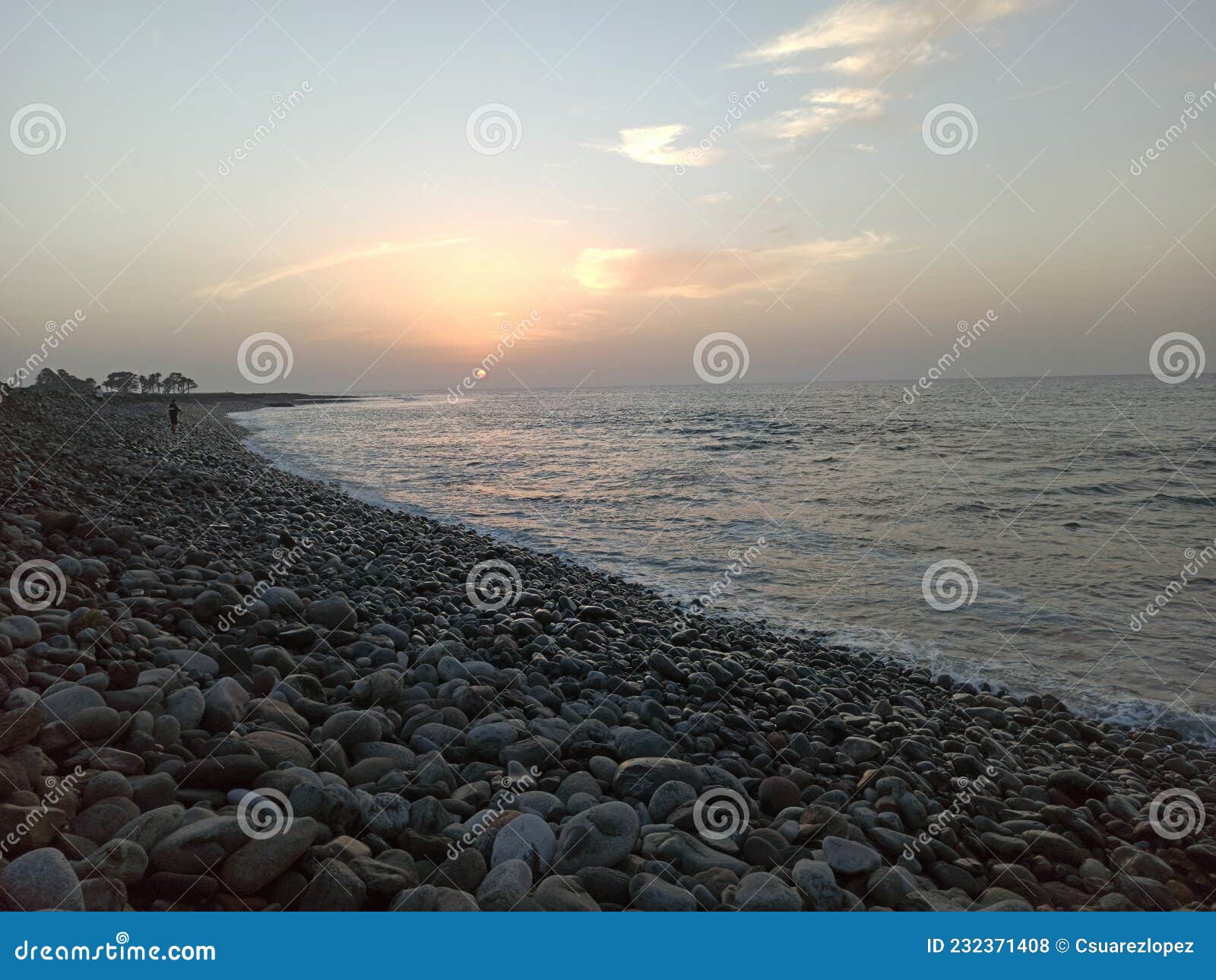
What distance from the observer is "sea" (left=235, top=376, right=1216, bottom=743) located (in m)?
9.54

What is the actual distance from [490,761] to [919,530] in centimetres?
1445

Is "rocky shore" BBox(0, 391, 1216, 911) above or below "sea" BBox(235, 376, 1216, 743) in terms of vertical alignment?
below

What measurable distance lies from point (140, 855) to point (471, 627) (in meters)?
4.52

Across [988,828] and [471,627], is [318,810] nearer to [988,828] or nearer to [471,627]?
[471,627]

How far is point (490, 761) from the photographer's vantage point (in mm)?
4879

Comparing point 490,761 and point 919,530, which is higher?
point 919,530

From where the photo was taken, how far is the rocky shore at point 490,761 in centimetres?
340

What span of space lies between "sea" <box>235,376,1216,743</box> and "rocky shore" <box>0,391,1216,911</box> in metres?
1.67

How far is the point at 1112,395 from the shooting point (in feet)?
254

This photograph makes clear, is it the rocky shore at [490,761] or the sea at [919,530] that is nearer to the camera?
the rocky shore at [490,761]

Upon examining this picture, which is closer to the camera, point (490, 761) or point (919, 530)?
point (490, 761)

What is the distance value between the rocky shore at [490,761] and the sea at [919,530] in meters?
1.67

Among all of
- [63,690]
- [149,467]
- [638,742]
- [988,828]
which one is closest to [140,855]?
[63,690]

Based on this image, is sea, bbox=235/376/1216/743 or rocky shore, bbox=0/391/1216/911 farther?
sea, bbox=235/376/1216/743
